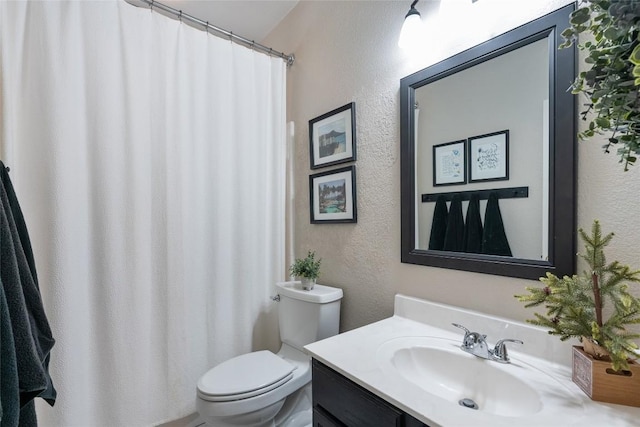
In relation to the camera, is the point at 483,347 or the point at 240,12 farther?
the point at 240,12

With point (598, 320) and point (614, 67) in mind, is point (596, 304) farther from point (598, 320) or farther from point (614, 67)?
point (614, 67)

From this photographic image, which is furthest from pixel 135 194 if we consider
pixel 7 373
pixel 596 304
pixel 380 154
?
pixel 596 304

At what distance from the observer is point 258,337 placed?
1776mm

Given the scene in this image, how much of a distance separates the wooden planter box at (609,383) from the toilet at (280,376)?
958 millimetres

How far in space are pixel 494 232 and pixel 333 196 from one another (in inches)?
32.2

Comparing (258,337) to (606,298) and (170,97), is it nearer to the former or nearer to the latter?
(170,97)

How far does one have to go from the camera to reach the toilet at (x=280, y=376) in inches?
46.1

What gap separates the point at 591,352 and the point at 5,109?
2.03 m

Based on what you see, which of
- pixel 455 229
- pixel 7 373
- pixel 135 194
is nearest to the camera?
pixel 7 373

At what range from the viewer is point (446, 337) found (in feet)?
3.40

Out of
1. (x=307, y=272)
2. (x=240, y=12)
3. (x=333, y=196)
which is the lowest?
(x=307, y=272)

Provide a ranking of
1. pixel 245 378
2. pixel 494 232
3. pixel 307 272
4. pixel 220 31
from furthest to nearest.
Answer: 1. pixel 220 31
2. pixel 307 272
3. pixel 245 378
4. pixel 494 232

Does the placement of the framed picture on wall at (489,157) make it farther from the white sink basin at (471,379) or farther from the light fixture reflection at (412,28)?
the white sink basin at (471,379)

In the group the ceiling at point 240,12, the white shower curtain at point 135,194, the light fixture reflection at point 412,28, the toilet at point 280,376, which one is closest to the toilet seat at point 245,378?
the toilet at point 280,376
